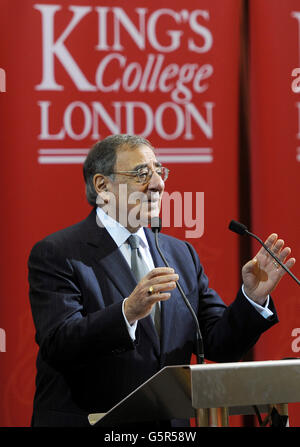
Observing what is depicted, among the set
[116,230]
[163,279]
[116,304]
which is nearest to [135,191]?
[116,230]

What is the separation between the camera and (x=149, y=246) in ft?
7.67

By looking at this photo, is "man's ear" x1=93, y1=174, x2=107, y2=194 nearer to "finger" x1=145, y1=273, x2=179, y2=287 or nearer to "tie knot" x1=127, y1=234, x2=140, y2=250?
"tie knot" x1=127, y1=234, x2=140, y2=250

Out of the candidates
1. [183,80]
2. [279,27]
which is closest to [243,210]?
[183,80]

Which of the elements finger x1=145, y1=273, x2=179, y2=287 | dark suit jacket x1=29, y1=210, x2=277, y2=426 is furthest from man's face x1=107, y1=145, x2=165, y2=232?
finger x1=145, y1=273, x2=179, y2=287

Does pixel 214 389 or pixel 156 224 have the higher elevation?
pixel 156 224

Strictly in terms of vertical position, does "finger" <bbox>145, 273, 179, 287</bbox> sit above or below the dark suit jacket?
above

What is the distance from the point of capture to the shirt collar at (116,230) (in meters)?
2.29

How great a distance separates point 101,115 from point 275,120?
2.77 feet

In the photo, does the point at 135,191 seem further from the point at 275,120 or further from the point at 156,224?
the point at 275,120

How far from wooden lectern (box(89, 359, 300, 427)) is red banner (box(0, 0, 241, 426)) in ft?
5.11

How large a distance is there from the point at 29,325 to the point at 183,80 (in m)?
1.34

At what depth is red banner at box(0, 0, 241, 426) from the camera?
3.02 metres

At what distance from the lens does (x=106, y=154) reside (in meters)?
2.36

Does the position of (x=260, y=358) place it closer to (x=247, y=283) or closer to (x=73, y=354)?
(x=247, y=283)
